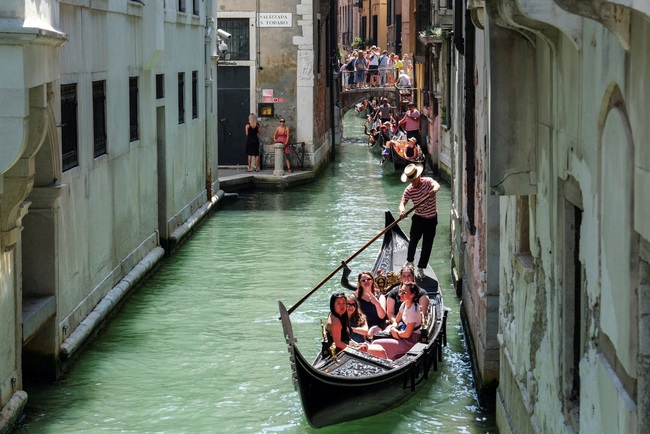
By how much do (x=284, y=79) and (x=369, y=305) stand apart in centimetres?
1325

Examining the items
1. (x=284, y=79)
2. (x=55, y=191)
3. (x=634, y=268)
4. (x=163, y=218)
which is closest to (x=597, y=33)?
(x=634, y=268)

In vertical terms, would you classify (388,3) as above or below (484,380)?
above

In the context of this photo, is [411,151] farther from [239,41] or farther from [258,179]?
[239,41]

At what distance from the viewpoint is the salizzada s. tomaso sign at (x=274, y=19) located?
22.2 metres

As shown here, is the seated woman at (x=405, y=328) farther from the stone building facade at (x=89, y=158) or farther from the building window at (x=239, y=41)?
the building window at (x=239, y=41)

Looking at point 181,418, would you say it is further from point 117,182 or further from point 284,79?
point 284,79

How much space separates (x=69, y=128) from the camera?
9.75m

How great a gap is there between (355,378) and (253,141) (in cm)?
1408

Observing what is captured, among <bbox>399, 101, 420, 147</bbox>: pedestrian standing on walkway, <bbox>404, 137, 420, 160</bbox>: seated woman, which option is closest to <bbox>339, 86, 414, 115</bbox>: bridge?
<bbox>399, 101, 420, 147</bbox>: pedestrian standing on walkway

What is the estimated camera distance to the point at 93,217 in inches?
407

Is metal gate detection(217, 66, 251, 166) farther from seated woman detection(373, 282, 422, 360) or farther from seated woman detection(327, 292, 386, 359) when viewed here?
seated woman detection(327, 292, 386, 359)

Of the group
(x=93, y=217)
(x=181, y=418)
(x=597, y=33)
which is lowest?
(x=181, y=418)

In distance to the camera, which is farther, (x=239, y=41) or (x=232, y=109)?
(x=232, y=109)

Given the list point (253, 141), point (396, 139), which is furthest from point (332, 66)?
point (253, 141)
